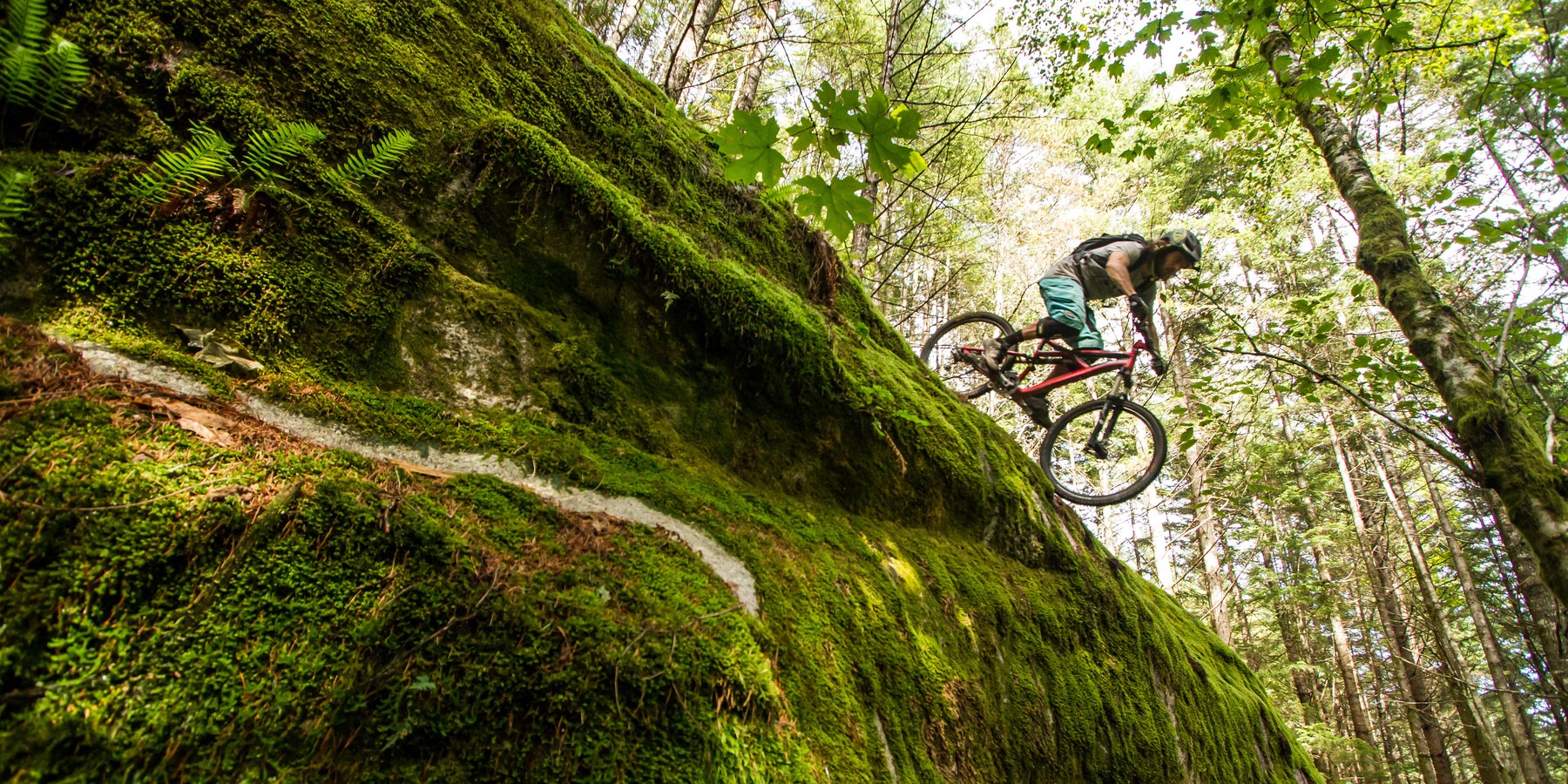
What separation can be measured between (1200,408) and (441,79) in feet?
21.4

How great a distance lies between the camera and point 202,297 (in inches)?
71.5

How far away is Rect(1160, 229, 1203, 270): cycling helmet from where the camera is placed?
5.60 metres

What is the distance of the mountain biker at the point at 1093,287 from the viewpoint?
5.69 metres

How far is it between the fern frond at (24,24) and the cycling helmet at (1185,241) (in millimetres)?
7103

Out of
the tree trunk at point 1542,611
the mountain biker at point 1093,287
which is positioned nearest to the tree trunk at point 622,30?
the mountain biker at point 1093,287

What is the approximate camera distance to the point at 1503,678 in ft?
38.0

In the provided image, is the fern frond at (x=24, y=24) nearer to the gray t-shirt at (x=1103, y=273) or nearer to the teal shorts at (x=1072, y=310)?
the teal shorts at (x=1072, y=310)

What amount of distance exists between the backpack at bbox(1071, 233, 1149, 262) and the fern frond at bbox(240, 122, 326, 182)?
246 inches

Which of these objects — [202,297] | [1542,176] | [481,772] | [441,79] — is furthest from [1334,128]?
[1542,176]

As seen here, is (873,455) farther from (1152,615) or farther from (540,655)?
(1152,615)

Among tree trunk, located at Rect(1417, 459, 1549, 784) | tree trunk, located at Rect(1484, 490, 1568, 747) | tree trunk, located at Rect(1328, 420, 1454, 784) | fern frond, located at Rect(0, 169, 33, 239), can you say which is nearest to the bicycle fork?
tree trunk, located at Rect(1484, 490, 1568, 747)

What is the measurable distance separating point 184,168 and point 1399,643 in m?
22.8

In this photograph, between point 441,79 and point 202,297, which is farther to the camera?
point 441,79

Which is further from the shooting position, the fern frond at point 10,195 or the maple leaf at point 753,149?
the maple leaf at point 753,149
